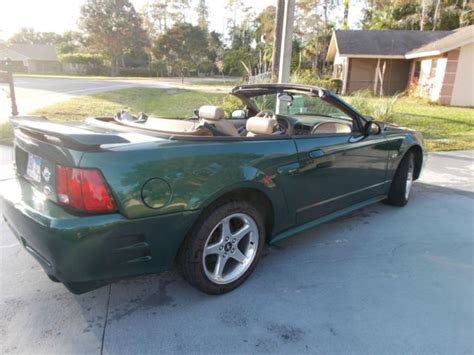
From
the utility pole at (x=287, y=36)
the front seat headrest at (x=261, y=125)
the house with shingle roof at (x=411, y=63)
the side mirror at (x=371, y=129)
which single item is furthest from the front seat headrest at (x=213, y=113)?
the house with shingle roof at (x=411, y=63)

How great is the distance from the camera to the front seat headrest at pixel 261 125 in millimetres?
2973

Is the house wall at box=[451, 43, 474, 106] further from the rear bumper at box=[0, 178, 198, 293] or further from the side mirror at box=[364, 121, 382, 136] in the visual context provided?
the rear bumper at box=[0, 178, 198, 293]

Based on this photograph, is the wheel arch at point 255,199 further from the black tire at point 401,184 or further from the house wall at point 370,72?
the house wall at point 370,72

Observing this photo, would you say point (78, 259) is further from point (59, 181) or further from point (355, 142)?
point (355, 142)

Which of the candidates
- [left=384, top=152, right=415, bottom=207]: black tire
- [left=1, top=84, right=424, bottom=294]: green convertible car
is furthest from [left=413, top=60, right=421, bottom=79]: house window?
[left=1, top=84, right=424, bottom=294]: green convertible car

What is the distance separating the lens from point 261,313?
2426 mm

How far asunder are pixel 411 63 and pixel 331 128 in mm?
22092

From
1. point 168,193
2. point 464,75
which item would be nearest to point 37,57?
point 464,75

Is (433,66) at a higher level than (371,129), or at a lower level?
higher

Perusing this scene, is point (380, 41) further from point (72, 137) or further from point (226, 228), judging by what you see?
point (72, 137)

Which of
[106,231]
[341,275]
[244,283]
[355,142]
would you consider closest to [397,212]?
[355,142]

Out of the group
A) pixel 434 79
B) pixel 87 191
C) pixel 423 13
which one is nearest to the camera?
pixel 87 191

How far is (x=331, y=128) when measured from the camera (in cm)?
355

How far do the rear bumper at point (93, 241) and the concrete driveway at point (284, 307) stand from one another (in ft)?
1.22
